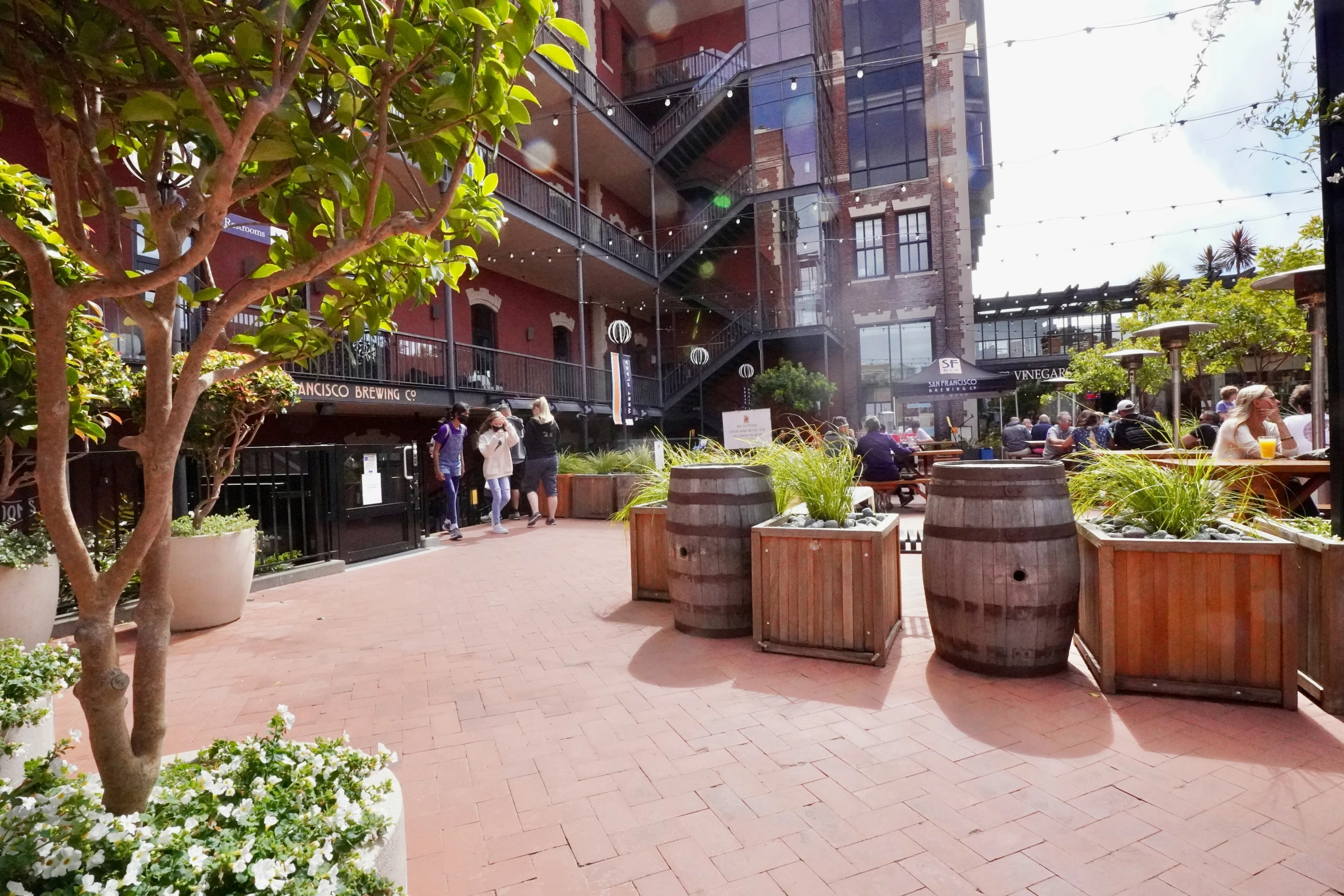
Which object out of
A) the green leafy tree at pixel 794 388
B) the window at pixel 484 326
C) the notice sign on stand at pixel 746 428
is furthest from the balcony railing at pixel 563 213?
the notice sign on stand at pixel 746 428

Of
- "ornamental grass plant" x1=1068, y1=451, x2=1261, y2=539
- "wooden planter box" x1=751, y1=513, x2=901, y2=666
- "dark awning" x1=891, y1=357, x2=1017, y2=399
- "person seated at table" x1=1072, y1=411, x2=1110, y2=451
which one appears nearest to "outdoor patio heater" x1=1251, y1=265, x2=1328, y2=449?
"ornamental grass plant" x1=1068, y1=451, x2=1261, y2=539

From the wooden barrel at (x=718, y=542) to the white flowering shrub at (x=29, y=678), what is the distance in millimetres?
2723

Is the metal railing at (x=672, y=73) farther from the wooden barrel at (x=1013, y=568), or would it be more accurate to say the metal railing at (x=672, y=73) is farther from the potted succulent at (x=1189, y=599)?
the potted succulent at (x=1189, y=599)

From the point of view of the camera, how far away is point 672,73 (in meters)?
19.0

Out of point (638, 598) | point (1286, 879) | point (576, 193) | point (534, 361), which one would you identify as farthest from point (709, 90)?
point (1286, 879)

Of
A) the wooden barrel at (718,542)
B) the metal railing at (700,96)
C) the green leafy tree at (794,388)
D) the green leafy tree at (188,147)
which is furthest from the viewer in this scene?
the metal railing at (700,96)

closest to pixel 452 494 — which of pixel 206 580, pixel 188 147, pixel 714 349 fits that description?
pixel 206 580

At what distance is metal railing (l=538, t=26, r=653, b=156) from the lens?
13.5 metres

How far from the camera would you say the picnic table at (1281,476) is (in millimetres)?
4176

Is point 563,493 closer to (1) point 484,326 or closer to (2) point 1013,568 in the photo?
(1) point 484,326

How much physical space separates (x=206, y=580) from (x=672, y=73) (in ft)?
61.3

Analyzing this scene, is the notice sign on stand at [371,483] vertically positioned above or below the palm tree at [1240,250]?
below

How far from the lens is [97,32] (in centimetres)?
134

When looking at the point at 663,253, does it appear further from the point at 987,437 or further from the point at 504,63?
the point at 504,63
